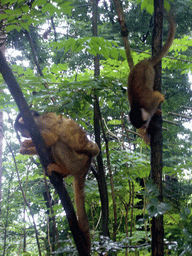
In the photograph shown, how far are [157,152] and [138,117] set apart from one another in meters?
1.57

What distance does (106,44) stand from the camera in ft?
8.16

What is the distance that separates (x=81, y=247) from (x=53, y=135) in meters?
1.52

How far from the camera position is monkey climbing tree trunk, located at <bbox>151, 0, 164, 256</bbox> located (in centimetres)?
168

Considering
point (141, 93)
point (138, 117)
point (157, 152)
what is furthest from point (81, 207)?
point (141, 93)

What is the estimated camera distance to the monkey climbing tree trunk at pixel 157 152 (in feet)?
5.51

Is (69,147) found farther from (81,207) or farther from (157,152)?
(157,152)

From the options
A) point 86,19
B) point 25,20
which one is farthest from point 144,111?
point 86,19

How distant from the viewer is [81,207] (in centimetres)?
251

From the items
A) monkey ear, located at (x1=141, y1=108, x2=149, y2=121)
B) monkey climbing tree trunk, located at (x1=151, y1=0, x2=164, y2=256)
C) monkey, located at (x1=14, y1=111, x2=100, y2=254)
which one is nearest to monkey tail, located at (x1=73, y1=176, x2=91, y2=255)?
monkey, located at (x1=14, y1=111, x2=100, y2=254)

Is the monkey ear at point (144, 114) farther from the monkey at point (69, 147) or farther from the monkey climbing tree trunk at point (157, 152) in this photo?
the monkey climbing tree trunk at point (157, 152)

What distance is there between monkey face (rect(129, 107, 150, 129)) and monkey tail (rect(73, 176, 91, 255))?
109 cm

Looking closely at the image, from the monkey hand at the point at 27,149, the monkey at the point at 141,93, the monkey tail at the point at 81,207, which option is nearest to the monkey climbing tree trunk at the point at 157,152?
the monkey tail at the point at 81,207

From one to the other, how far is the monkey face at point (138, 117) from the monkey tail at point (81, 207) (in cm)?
109

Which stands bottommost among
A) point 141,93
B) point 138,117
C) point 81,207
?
point 81,207
